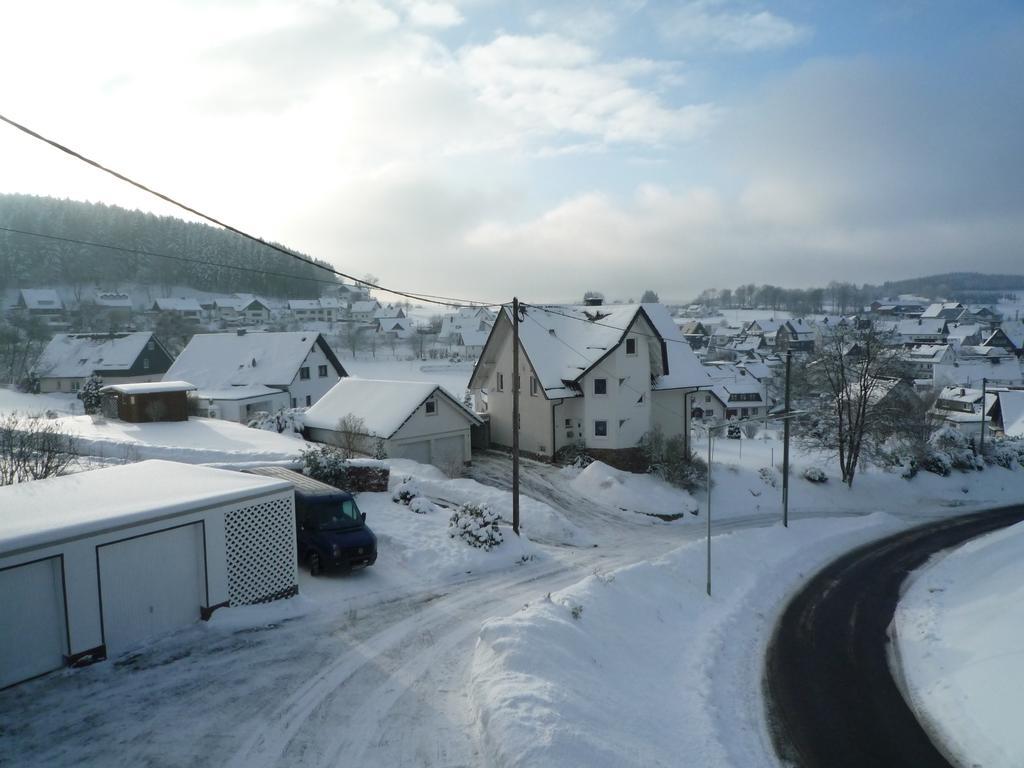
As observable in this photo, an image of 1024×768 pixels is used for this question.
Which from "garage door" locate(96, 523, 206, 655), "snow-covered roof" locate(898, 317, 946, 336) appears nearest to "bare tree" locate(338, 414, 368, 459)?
"garage door" locate(96, 523, 206, 655)

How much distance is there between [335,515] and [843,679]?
12315mm

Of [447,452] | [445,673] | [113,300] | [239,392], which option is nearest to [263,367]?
[239,392]

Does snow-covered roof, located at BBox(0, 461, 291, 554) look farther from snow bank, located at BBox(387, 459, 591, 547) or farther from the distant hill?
the distant hill

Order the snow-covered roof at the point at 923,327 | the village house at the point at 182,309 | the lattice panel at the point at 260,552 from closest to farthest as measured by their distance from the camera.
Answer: the lattice panel at the point at 260,552, the village house at the point at 182,309, the snow-covered roof at the point at 923,327

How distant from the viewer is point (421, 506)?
869 inches

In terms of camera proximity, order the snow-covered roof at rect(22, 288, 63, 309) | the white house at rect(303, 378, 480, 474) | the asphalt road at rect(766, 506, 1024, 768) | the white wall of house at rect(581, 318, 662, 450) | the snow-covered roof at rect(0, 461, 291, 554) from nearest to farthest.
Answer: the snow-covered roof at rect(0, 461, 291, 554) < the asphalt road at rect(766, 506, 1024, 768) < the white house at rect(303, 378, 480, 474) < the white wall of house at rect(581, 318, 662, 450) < the snow-covered roof at rect(22, 288, 63, 309)

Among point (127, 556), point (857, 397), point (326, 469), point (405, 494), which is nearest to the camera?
point (127, 556)

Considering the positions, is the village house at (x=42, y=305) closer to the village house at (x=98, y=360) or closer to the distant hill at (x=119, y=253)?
the distant hill at (x=119, y=253)

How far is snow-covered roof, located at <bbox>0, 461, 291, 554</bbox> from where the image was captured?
1070cm

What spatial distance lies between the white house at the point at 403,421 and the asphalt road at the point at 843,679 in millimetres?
17089

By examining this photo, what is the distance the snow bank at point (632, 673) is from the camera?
9180mm

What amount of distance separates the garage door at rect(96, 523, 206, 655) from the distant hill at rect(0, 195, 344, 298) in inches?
3535

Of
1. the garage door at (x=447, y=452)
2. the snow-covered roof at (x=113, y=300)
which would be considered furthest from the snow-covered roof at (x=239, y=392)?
the snow-covered roof at (x=113, y=300)

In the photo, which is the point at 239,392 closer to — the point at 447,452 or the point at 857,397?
the point at 447,452
